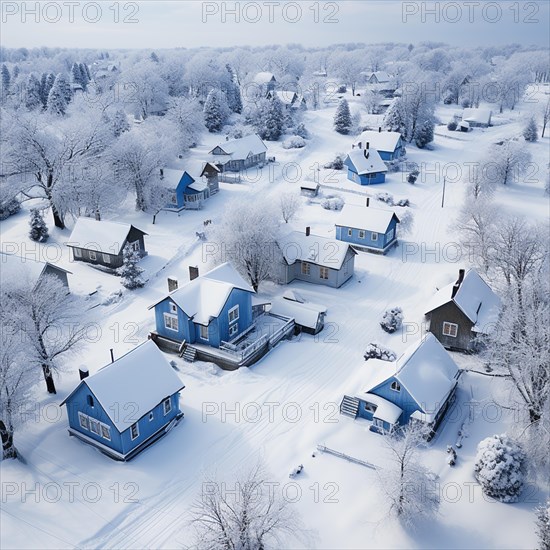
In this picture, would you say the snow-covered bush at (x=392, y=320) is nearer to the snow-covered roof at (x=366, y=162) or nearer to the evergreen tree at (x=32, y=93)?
the snow-covered roof at (x=366, y=162)

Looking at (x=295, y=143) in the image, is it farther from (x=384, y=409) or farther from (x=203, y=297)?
(x=384, y=409)

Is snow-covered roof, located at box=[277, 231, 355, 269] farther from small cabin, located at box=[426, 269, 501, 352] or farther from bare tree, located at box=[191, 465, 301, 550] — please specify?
bare tree, located at box=[191, 465, 301, 550]

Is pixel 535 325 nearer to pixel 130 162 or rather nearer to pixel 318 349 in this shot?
pixel 318 349

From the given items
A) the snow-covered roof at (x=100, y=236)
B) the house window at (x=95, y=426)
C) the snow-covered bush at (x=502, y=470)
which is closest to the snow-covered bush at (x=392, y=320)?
the snow-covered bush at (x=502, y=470)

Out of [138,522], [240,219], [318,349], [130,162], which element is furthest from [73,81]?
[138,522]

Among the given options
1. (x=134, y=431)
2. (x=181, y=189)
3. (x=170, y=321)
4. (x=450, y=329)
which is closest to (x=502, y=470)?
(x=450, y=329)
